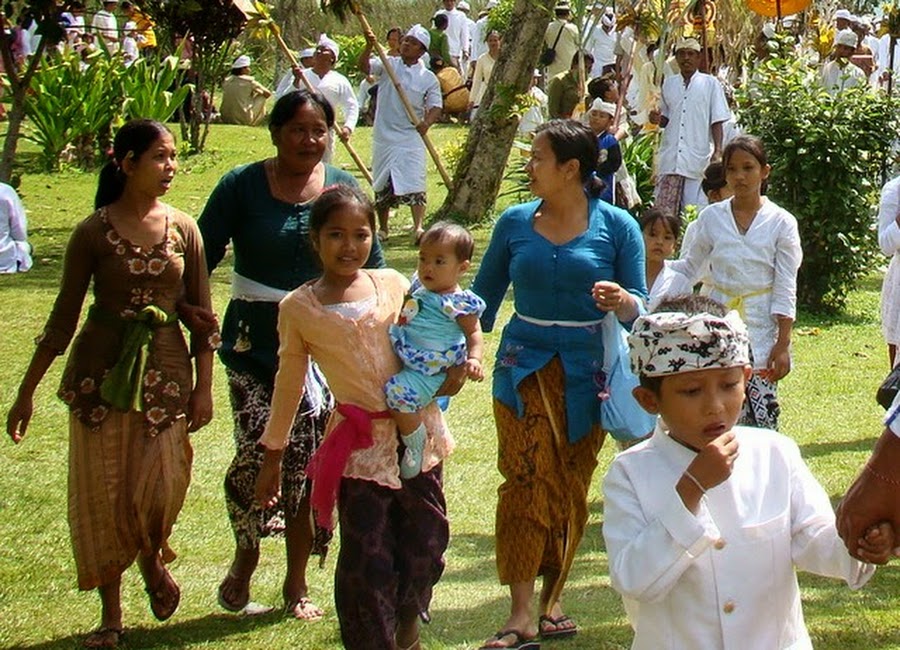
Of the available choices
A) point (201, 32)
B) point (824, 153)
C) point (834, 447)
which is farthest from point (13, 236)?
point (834, 447)

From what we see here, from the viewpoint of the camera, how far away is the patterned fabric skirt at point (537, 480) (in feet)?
18.6

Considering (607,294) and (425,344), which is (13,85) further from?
(607,294)

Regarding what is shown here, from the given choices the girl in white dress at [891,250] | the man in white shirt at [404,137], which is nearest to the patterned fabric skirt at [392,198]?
the man in white shirt at [404,137]

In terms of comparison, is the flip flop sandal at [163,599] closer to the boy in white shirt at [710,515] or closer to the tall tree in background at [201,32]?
the tall tree in background at [201,32]

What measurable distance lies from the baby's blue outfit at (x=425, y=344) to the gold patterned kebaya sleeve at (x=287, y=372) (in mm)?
308

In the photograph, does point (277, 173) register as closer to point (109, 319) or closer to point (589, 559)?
point (109, 319)

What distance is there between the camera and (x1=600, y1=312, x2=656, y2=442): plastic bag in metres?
5.54

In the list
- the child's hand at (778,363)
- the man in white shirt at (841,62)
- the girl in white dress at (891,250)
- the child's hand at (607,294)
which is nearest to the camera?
the child's hand at (607,294)

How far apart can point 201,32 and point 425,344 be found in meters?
11.8

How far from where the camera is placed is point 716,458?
134 inches

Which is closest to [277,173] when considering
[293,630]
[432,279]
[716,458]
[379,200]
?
[432,279]

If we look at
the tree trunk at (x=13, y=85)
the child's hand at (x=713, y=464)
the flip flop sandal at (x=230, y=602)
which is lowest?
the flip flop sandal at (x=230, y=602)

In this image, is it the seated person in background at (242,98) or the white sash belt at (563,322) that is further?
the seated person in background at (242,98)

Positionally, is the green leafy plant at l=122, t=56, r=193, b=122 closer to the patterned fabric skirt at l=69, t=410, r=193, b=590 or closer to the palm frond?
the palm frond
